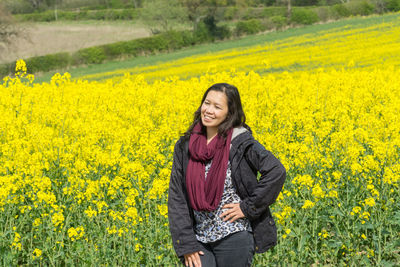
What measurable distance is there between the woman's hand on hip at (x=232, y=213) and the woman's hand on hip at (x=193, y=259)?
263mm

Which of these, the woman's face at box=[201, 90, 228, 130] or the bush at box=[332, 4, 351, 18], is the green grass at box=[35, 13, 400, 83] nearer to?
the bush at box=[332, 4, 351, 18]

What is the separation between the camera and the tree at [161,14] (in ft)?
194

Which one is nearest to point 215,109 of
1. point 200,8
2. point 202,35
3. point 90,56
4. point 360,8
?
point 90,56

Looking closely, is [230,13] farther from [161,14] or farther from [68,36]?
[68,36]

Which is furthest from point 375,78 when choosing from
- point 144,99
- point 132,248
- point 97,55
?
point 97,55

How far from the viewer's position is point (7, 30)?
151 feet

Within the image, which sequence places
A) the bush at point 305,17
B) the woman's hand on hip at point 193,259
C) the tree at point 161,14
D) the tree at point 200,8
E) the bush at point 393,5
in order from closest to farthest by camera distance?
the woman's hand on hip at point 193,259 < the bush at point 393,5 < the bush at point 305,17 < the tree at point 200,8 < the tree at point 161,14

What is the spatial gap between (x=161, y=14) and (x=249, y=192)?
59019 mm

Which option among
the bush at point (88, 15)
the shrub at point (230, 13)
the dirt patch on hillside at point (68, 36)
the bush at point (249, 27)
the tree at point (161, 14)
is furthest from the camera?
the bush at point (88, 15)

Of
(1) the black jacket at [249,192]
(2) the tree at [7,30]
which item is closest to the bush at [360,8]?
(2) the tree at [7,30]

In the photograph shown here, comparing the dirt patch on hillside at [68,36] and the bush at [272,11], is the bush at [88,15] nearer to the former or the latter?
the dirt patch on hillside at [68,36]

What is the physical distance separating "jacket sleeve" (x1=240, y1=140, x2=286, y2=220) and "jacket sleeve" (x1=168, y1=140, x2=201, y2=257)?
35cm

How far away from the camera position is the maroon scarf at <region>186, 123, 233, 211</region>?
2824mm

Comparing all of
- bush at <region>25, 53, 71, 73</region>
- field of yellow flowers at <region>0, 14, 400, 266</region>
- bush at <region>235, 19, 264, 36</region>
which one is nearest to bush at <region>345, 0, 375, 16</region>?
bush at <region>235, 19, 264, 36</region>
